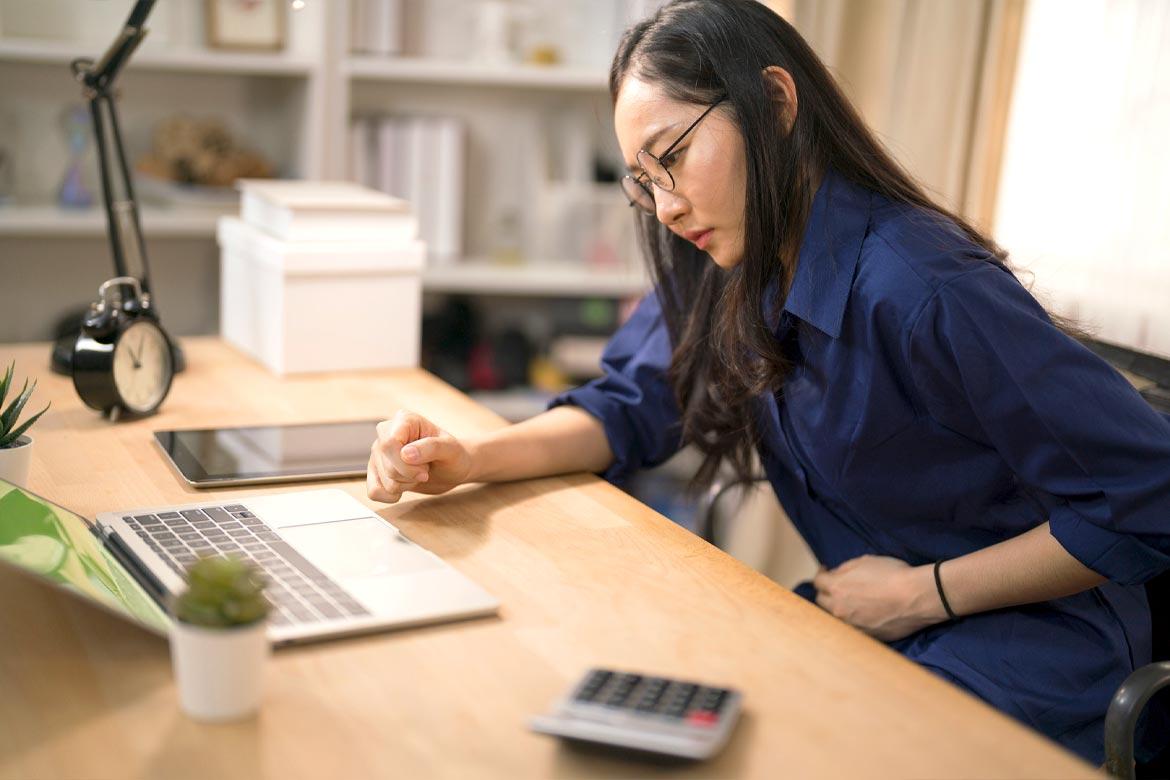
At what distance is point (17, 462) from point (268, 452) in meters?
0.28

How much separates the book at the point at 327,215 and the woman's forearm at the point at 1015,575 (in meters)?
1.00

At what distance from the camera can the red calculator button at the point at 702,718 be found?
30.3 inches

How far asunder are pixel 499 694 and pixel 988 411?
572 mm

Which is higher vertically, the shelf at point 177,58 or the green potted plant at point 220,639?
the shelf at point 177,58

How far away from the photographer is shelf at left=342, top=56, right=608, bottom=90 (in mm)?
2586

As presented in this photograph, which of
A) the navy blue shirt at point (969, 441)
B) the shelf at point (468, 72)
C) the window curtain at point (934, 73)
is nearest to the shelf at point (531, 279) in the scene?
the shelf at point (468, 72)

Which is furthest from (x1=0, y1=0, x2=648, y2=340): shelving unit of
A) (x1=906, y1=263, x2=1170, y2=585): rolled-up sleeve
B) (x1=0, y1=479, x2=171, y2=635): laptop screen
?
(x1=0, y1=479, x2=171, y2=635): laptop screen

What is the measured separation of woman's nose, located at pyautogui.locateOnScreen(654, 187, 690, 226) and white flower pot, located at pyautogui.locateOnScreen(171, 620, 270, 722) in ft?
2.31

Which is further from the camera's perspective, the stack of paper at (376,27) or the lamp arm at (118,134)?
the stack of paper at (376,27)

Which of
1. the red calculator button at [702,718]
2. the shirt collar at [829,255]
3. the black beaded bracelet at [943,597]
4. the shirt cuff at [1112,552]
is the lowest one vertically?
the black beaded bracelet at [943,597]

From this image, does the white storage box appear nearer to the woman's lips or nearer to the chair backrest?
the woman's lips

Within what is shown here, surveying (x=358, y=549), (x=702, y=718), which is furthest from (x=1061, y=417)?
(x=358, y=549)

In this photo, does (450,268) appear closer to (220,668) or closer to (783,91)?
(783,91)

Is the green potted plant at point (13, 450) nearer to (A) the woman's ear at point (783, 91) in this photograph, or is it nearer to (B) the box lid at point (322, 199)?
(B) the box lid at point (322, 199)
